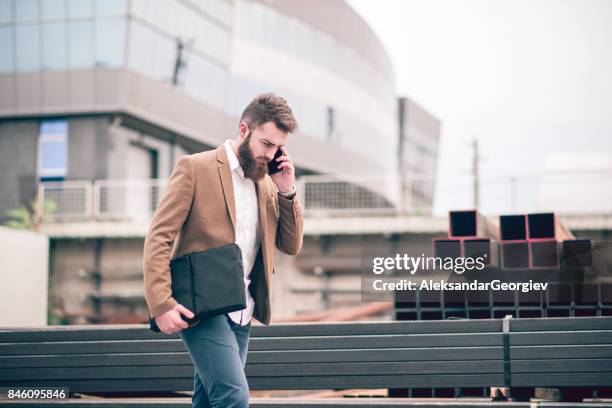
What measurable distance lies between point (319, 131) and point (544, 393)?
128 feet

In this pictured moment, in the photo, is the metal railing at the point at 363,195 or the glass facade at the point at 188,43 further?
the glass facade at the point at 188,43

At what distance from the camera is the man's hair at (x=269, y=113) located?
3904 mm

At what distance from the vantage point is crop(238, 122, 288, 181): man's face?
3930 mm

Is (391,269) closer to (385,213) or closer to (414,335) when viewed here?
(414,335)

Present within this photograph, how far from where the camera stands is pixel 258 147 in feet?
13.0

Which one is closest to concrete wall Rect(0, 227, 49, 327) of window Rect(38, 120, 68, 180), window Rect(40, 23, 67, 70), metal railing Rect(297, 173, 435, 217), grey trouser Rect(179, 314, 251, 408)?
grey trouser Rect(179, 314, 251, 408)

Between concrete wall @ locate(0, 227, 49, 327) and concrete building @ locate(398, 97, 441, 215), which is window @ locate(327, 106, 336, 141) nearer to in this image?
concrete building @ locate(398, 97, 441, 215)

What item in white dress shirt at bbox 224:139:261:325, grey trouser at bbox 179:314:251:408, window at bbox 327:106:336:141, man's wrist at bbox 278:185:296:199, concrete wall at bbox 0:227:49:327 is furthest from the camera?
window at bbox 327:106:336:141

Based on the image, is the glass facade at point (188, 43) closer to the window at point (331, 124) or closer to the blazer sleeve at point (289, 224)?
the window at point (331, 124)

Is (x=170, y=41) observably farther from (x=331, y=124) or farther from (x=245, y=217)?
(x=245, y=217)

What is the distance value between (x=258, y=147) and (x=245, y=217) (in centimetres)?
36

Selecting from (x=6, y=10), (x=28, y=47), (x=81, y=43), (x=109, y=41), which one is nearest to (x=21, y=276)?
(x=109, y=41)

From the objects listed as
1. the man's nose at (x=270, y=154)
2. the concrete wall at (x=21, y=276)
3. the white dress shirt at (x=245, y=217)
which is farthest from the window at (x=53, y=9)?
the man's nose at (x=270, y=154)

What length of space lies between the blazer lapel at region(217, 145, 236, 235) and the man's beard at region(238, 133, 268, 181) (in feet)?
0.28
